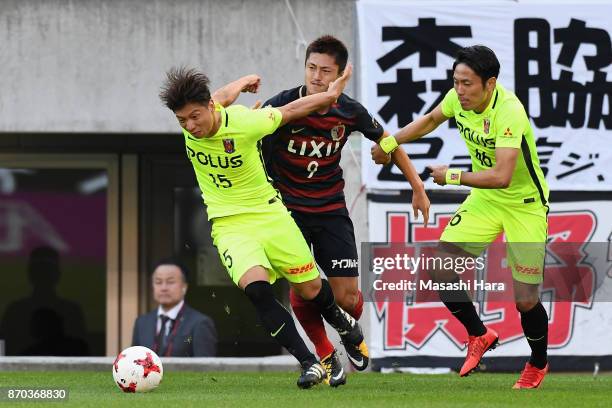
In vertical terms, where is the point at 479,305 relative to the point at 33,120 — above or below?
below

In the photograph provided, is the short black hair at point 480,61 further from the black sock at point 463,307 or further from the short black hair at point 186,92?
the short black hair at point 186,92

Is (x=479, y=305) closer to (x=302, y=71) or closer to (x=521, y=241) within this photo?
(x=302, y=71)

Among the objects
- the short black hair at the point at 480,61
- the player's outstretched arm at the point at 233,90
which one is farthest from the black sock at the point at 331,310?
the short black hair at the point at 480,61

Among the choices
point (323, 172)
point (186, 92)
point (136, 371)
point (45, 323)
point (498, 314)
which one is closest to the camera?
point (186, 92)

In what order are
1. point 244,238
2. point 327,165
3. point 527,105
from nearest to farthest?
point 244,238 < point 327,165 < point 527,105

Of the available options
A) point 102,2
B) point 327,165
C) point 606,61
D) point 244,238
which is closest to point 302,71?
point 102,2

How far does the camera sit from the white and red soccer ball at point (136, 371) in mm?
9992

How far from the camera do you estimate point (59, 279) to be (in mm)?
17219

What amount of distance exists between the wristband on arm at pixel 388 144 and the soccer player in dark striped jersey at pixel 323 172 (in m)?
0.07

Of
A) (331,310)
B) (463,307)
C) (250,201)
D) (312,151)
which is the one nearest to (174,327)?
(331,310)

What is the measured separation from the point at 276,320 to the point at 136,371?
3.36ft

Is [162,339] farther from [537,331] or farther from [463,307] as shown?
Answer: [537,331]

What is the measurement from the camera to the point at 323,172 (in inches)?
434

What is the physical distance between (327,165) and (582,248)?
4.72 meters
